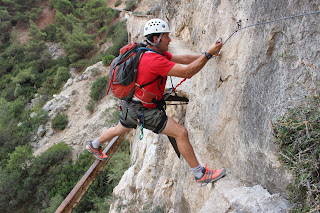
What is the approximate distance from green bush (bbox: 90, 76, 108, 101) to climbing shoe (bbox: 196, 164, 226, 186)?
16.3 m

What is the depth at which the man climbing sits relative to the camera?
8.07ft

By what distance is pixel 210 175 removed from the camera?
2635mm

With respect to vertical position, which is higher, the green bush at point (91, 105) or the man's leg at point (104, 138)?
the man's leg at point (104, 138)

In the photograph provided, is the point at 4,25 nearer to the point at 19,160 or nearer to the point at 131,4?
the point at 131,4

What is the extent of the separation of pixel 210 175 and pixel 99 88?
16.7m

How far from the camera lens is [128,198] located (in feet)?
18.2

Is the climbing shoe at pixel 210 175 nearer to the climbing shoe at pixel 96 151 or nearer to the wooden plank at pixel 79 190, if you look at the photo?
the climbing shoe at pixel 96 151

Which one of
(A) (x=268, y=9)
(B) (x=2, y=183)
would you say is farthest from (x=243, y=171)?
(B) (x=2, y=183)

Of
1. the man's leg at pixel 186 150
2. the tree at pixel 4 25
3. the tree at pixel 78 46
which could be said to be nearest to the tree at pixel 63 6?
the tree at pixel 4 25

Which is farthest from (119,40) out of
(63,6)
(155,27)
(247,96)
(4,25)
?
(247,96)

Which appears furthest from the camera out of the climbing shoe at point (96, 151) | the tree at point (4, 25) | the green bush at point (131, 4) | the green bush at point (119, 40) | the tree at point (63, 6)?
the tree at point (63, 6)

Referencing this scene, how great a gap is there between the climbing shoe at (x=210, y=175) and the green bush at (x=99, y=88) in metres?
16.3

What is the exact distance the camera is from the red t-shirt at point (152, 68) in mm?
2484

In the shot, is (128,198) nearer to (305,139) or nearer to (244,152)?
(244,152)
